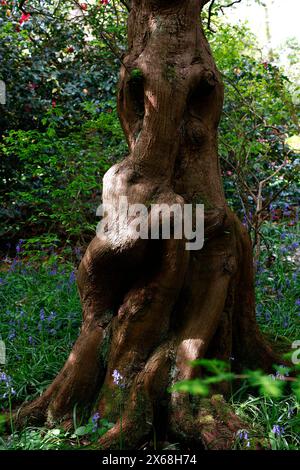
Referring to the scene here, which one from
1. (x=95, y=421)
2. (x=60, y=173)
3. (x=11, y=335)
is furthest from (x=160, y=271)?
(x=60, y=173)

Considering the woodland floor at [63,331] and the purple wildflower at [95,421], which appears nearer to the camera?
the purple wildflower at [95,421]

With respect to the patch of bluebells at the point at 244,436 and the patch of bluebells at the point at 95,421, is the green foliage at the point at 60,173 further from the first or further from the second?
the patch of bluebells at the point at 244,436

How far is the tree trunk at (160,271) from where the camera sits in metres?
3.18

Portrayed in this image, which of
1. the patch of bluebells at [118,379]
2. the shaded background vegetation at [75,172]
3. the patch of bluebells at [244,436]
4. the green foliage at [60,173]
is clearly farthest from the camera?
the green foliage at [60,173]

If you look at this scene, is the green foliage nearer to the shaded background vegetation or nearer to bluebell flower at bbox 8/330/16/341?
the shaded background vegetation

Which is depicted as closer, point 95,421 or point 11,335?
point 95,421

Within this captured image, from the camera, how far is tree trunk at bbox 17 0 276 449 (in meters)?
3.18

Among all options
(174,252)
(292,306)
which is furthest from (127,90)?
(292,306)

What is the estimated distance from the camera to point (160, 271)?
3258 millimetres

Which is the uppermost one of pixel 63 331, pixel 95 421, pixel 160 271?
pixel 160 271

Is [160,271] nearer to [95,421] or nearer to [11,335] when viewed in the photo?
[95,421]

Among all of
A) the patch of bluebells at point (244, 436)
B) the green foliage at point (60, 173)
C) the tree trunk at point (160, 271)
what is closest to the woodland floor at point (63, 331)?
the patch of bluebells at point (244, 436)

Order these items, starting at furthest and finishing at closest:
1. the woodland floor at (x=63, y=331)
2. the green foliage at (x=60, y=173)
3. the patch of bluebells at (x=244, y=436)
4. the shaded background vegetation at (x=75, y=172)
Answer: the green foliage at (x=60, y=173)
the shaded background vegetation at (x=75, y=172)
the woodland floor at (x=63, y=331)
the patch of bluebells at (x=244, y=436)

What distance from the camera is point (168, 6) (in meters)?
3.57
